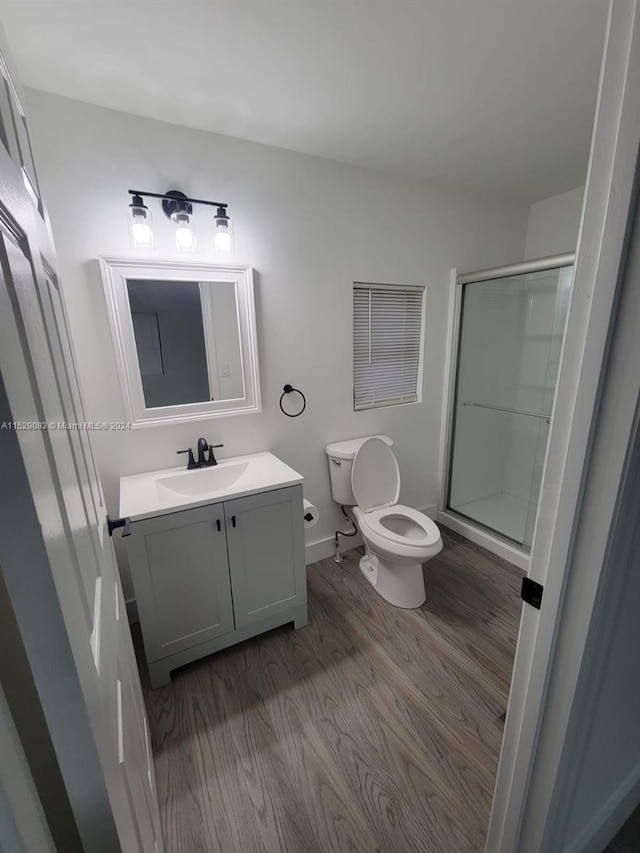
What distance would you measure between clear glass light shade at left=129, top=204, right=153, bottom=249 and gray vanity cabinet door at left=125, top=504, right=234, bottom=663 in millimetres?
1208

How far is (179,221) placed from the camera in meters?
1.60

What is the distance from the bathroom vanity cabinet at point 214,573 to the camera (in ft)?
4.70

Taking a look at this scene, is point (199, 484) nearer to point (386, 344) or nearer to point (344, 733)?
point (344, 733)

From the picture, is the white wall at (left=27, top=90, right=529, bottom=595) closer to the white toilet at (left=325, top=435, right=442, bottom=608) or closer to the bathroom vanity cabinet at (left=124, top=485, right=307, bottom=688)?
the white toilet at (left=325, top=435, right=442, bottom=608)

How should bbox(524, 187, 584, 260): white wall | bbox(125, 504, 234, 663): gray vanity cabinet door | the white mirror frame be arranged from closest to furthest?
bbox(125, 504, 234, 663): gray vanity cabinet door, the white mirror frame, bbox(524, 187, 584, 260): white wall

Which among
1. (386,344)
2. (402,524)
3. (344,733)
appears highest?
(386,344)

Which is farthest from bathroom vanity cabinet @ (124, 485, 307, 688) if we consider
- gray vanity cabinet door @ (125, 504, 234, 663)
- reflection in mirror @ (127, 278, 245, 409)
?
reflection in mirror @ (127, 278, 245, 409)

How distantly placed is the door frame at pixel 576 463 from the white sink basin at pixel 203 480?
1419 millimetres

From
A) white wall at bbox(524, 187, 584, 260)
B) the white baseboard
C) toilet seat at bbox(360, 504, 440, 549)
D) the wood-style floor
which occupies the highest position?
white wall at bbox(524, 187, 584, 260)

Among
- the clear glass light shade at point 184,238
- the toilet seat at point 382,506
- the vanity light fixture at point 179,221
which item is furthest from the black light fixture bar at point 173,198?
the toilet seat at point 382,506

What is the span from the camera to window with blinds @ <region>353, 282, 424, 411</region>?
2.27 meters

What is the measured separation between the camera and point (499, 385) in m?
2.67

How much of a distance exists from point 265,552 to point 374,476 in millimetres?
914

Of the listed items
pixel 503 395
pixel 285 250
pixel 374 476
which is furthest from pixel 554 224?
pixel 374 476
